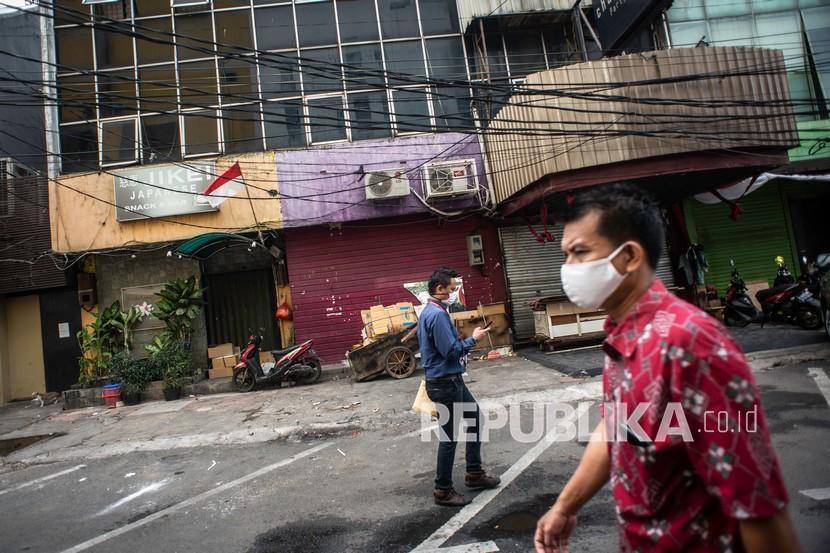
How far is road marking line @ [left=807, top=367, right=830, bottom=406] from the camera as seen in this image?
18.6ft

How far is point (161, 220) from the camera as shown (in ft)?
37.1

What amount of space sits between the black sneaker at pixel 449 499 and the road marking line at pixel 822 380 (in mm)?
4449

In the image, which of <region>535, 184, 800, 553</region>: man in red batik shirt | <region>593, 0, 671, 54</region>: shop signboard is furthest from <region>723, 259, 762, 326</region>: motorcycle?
<region>535, 184, 800, 553</region>: man in red batik shirt

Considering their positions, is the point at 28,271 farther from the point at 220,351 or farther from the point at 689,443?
the point at 689,443

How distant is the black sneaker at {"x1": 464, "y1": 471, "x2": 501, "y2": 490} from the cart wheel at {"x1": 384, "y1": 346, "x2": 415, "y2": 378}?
5.49 meters

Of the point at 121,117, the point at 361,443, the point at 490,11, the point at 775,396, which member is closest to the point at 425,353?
the point at 361,443

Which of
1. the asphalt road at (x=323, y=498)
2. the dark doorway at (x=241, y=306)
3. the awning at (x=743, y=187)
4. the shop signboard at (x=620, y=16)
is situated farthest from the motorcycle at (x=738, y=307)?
the dark doorway at (x=241, y=306)

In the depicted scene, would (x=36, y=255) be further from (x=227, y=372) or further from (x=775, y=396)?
(x=775, y=396)

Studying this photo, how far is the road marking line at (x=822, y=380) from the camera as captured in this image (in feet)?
18.6

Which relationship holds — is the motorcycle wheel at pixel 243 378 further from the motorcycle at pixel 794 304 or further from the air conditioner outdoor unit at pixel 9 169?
the motorcycle at pixel 794 304

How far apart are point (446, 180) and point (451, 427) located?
824cm

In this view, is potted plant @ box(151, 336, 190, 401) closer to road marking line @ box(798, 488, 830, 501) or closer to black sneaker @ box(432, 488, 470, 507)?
black sneaker @ box(432, 488, 470, 507)

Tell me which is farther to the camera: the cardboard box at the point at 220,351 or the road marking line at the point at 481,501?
the cardboard box at the point at 220,351

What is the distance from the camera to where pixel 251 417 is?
7598mm
